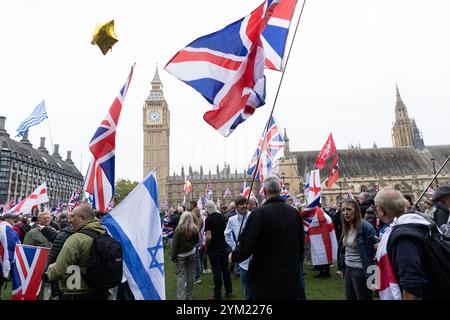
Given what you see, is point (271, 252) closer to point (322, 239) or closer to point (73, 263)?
point (73, 263)

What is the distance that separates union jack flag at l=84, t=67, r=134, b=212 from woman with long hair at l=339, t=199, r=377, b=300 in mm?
3689

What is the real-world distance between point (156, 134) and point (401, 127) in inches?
2651

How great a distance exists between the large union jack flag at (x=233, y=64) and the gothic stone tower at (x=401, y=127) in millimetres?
73341

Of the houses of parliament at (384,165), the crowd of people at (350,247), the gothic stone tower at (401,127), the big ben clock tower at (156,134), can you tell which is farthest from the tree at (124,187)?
the crowd of people at (350,247)

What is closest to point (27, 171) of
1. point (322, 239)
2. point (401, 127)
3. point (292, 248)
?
point (322, 239)

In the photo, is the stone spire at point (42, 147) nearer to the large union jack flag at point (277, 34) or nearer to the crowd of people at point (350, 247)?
the crowd of people at point (350, 247)

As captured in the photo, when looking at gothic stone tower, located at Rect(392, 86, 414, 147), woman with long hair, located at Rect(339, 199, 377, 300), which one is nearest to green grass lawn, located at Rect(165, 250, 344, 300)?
woman with long hair, located at Rect(339, 199, 377, 300)

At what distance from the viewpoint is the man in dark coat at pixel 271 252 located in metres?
3.13

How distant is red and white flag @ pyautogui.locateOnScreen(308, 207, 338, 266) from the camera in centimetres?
804

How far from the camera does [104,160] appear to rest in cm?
505

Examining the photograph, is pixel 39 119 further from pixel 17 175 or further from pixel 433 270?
pixel 17 175

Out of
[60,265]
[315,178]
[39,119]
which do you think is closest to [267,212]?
[60,265]

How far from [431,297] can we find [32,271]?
513 cm

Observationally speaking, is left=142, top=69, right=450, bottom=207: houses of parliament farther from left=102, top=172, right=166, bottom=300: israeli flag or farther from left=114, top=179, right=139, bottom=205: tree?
left=102, top=172, right=166, bottom=300: israeli flag
